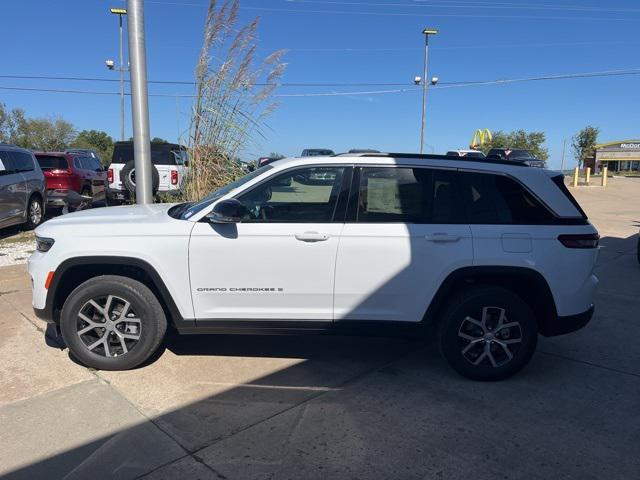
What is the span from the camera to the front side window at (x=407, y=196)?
3873mm

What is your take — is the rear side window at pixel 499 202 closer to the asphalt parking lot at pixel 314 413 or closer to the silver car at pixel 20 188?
the asphalt parking lot at pixel 314 413

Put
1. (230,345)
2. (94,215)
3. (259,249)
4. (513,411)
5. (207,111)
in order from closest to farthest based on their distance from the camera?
1. (513,411)
2. (259,249)
3. (94,215)
4. (230,345)
5. (207,111)

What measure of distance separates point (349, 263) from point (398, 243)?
389mm

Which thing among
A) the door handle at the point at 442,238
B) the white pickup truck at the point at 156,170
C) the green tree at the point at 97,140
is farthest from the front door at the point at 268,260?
the green tree at the point at 97,140

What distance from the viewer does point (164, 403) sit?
11.7 feet

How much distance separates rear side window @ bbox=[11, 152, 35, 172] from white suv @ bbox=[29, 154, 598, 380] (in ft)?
23.7

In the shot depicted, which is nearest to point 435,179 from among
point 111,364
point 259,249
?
point 259,249

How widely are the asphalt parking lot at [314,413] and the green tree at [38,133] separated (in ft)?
185

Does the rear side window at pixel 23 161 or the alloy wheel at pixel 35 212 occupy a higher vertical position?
the rear side window at pixel 23 161

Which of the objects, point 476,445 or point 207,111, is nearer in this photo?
point 476,445

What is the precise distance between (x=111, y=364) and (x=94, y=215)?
1201 millimetres

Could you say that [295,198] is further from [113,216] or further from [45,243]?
[45,243]

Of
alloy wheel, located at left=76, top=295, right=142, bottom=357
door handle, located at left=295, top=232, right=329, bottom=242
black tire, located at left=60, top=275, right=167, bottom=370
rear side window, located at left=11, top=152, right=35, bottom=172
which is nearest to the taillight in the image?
door handle, located at left=295, top=232, right=329, bottom=242

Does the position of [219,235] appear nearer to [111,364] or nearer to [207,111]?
[111,364]
